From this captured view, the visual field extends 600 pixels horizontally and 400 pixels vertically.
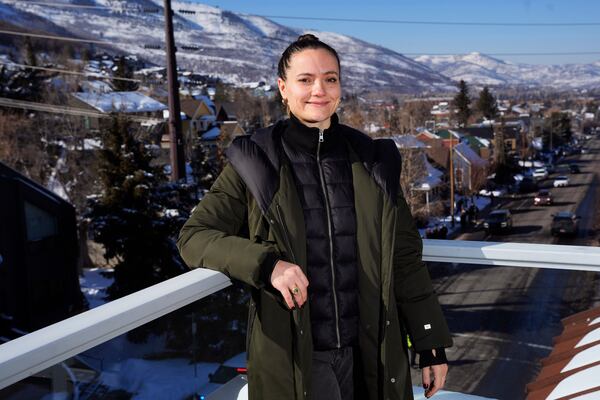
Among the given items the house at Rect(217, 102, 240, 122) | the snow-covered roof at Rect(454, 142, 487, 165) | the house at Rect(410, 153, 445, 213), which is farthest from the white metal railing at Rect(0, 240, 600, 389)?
the house at Rect(217, 102, 240, 122)

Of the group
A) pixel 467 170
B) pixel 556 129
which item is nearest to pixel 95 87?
pixel 467 170

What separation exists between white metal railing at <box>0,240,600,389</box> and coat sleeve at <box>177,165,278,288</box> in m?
0.22

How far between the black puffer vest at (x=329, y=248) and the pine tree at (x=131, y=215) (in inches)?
551

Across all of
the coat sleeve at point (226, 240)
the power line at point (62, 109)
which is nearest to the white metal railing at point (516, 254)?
the coat sleeve at point (226, 240)

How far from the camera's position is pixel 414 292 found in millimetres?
1761

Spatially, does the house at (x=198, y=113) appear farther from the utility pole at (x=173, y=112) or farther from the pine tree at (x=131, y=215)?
the pine tree at (x=131, y=215)

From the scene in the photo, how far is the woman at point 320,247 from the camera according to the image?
1548 mm

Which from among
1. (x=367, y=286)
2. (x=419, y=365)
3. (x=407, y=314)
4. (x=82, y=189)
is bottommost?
(x=82, y=189)

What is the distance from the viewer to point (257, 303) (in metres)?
1.61

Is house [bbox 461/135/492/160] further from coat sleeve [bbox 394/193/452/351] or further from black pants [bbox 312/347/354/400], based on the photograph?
black pants [bbox 312/347/354/400]

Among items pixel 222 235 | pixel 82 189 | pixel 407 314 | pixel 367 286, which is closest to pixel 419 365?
pixel 407 314

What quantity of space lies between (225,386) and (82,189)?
26719 millimetres

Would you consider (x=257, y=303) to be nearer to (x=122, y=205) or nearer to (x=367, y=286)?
(x=367, y=286)

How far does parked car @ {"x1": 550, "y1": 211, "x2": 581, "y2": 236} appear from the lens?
28484 mm
